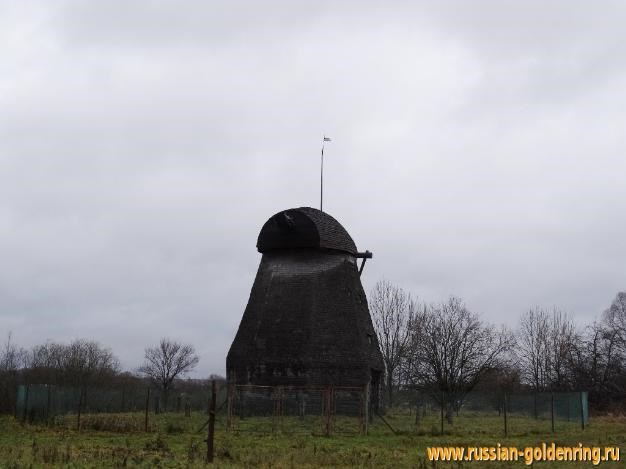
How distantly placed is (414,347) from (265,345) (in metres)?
23.7

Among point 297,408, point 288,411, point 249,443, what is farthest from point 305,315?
point 249,443

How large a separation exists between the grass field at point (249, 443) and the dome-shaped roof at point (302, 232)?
345 inches

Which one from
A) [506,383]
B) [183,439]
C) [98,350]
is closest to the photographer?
[183,439]

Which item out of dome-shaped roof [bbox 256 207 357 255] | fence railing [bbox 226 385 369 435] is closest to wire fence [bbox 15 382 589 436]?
fence railing [bbox 226 385 369 435]

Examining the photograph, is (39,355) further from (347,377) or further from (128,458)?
(128,458)

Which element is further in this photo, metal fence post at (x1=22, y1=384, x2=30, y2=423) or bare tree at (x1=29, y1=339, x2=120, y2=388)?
bare tree at (x1=29, y1=339, x2=120, y2=388)

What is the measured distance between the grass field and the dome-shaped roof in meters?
8.76

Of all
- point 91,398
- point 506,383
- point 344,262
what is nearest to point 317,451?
point 344,262

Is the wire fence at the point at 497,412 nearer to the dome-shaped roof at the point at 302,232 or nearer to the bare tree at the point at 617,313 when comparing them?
the dome-shaped roof at the point at 302,232

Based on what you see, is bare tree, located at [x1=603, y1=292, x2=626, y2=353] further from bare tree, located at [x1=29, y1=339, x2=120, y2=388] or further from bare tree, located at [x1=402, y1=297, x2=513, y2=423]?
bare tree, located at [x1=29, y1=339, x2=120, y2=388]

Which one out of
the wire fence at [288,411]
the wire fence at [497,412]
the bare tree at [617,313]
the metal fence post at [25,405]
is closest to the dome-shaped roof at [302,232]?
the wire fence at [288,411]

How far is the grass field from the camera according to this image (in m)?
16.2

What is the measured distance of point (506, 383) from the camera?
5991cm

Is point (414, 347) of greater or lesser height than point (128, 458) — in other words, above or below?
above
